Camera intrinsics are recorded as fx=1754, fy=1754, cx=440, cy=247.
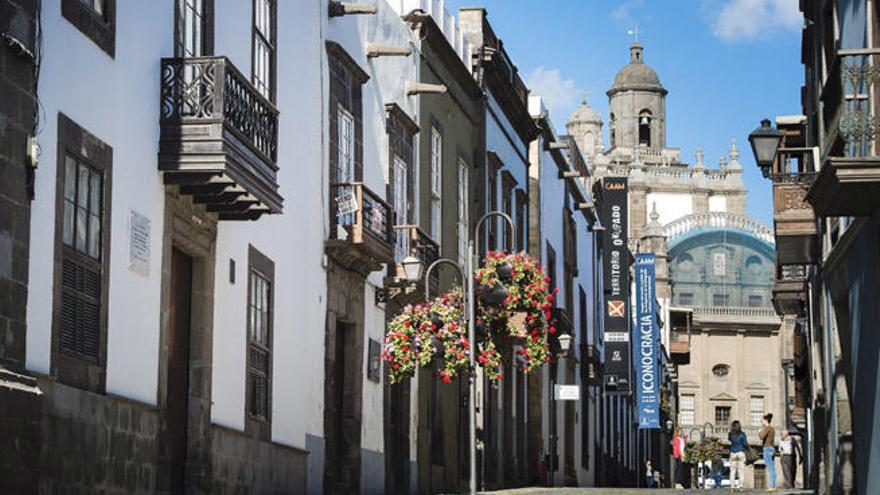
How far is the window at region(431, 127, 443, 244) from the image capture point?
28.8 meters

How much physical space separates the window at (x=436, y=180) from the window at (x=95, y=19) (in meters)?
14.1

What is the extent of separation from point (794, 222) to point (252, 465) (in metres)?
8.51

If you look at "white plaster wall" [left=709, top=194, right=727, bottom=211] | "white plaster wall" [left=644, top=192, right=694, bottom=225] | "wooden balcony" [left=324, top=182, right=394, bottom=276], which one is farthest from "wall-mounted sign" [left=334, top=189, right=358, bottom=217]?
"white plaster wall" [left=709, top=194, right=727, bottom=211]

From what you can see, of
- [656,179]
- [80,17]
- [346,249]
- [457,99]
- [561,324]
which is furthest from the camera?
[656,179]

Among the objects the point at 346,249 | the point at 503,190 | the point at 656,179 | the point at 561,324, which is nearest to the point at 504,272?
the point at 346,249

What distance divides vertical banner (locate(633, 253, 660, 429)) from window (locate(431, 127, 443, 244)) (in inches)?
1140

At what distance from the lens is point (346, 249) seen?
22547 mm

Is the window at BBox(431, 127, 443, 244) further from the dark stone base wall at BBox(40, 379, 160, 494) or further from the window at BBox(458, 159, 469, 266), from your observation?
the dark stone base wall at BBox(40, 379, 160, 494)

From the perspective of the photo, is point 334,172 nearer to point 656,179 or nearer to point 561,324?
point 561,324

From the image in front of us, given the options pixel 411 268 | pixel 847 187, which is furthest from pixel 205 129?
pixel 411 268

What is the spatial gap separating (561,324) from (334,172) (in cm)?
1762

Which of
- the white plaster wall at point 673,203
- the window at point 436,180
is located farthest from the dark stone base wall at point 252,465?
the white plaster wall at point 673,203

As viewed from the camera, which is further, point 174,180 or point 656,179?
point 656,179

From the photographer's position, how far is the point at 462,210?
3156cm
